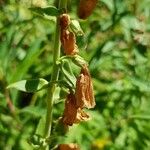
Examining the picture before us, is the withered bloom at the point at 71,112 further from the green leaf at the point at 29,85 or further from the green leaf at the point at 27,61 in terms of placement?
the green leaf at the point at 27,61

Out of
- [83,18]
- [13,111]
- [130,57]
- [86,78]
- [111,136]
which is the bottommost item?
[111,136]

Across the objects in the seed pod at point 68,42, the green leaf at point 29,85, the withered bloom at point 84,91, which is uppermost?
the seed pod at point 68,42

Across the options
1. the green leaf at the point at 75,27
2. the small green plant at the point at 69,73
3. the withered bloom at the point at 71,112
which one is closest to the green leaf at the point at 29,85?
the small green plant at the point at 69,73

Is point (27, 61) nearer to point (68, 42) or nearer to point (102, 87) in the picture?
point (102, 87)

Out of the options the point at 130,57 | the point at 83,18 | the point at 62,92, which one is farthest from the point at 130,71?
the point at 83,18

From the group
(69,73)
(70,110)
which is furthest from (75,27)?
(70,110)

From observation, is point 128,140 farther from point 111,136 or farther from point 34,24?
point 34,24

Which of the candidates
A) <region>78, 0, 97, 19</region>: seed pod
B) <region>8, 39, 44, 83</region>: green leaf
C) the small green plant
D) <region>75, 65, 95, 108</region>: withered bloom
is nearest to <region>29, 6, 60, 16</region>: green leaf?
the small green plant

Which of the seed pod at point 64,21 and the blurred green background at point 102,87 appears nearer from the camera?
the seed pod at point 64,21
